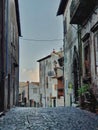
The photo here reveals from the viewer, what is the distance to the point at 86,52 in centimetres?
2023

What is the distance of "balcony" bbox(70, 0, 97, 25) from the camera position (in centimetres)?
1734

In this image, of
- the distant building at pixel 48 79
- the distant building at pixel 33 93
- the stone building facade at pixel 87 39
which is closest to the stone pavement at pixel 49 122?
the stone building facade at pixel 87 39

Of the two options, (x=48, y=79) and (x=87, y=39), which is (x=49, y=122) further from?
(x=48, y=79)

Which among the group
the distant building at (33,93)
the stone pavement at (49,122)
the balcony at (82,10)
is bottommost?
the stone pavement at (49,122)

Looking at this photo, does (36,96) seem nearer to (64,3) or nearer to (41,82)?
(41,82)

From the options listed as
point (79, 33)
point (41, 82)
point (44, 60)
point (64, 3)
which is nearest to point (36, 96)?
point (41, 82)

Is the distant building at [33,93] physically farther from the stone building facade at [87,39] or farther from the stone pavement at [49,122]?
the stone pavement at [49,122]

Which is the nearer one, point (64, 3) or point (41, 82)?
point (64, 3)

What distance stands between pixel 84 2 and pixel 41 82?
187ft

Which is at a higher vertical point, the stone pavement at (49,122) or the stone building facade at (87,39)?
the stone building facade at (87,39)

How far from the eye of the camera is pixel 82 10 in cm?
1848

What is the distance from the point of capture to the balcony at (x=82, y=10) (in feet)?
56.9

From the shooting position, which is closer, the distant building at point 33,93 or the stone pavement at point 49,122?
the stone pavement at point 49,122

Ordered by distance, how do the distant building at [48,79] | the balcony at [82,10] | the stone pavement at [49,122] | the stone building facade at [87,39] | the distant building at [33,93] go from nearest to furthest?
the stone pavement at [49,122] → the stone building facade at [87,39] → the balcony at [82,10] → the distant building at [48,79] → the distant building at [33,93]
